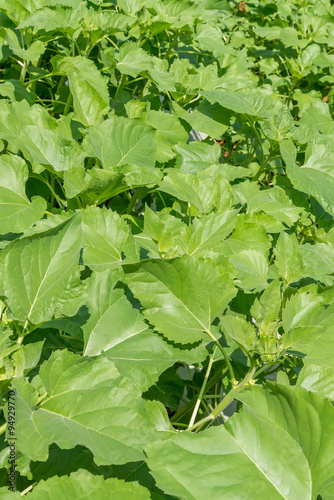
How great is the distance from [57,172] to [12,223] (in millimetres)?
201

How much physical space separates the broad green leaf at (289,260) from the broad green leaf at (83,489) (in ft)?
2.27

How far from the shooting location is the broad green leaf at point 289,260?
1264mm

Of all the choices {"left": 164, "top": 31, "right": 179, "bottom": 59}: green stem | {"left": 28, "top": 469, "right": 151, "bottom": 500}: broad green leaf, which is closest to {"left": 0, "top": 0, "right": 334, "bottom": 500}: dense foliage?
{"left": 28, "top": 469, "right": 151, "bottom": 500}: broad green leaf

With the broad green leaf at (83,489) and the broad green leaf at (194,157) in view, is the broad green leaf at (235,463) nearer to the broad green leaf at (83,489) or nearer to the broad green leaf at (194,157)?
the broad green leaf at (83,489)

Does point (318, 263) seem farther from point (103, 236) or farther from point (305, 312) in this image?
point (103, 236)

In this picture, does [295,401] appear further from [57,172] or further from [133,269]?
[57,172]

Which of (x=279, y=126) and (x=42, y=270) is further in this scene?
(x=279, y=126)

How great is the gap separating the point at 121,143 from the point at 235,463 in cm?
102

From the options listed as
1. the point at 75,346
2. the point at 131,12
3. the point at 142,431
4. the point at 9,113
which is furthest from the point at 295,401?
the point at 131,12

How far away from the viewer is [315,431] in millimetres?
793

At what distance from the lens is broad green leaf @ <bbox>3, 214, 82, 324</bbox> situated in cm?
94

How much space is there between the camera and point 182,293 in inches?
42.8

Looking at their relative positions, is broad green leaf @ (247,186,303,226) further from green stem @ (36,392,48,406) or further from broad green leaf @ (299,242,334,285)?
green stem @ (36,392,48,406)

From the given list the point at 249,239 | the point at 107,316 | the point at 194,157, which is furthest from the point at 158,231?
the point at 194,157
